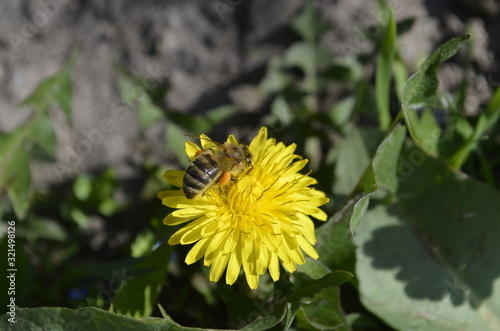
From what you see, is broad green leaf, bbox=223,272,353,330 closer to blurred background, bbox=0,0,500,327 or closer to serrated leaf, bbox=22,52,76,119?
blurred background, bbox=0,0,500,327

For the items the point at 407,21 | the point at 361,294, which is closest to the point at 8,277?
the point at 361,294

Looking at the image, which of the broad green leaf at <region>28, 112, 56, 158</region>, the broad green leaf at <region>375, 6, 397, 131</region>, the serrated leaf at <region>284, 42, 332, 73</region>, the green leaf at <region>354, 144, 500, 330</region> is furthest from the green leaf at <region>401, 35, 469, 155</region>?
the broad green leaf at <region>28, 112, 56, 158</region>

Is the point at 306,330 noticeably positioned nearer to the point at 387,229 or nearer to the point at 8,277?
the point at 387,229

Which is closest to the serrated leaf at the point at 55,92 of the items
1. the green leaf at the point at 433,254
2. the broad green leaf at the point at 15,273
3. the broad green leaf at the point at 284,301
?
the broad green leaf at the point at 15,273

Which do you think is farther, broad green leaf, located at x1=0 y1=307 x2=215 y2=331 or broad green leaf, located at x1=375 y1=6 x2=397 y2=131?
broad green leaf, located at x1=375 y1=6 x2=397 y2=131

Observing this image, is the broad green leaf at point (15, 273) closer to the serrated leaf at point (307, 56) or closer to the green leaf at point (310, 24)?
the serrated leaf at point (307, 56)

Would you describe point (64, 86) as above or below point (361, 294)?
above
